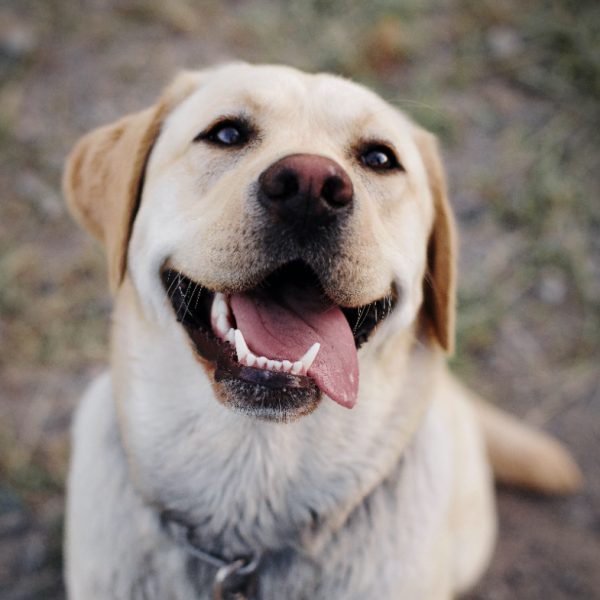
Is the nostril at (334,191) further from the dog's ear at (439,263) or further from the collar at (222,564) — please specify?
the collar at (222,564)

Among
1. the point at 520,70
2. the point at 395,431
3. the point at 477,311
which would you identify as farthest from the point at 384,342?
the point at 520,70

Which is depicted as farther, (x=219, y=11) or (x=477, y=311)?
(x=219, y=11)

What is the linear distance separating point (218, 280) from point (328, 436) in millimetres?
715

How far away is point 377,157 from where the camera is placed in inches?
82.3

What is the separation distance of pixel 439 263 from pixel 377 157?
444 millimetres

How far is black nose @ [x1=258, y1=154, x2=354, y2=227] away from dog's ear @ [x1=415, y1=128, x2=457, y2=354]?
73 centimetres

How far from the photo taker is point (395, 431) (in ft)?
7.06

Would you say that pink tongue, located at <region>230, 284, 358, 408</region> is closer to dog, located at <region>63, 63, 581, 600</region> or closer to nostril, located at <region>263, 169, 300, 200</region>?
dog, located at <region>63, 63, 581, 600</region>

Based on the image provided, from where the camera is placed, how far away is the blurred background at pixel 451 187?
3314 millimetres

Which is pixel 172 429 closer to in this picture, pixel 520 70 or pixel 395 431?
pixel 395 431

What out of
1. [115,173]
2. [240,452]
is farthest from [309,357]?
[115,173]

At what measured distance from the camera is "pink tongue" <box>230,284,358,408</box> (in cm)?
175

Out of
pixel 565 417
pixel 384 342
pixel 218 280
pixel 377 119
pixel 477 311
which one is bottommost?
pixel 565 417

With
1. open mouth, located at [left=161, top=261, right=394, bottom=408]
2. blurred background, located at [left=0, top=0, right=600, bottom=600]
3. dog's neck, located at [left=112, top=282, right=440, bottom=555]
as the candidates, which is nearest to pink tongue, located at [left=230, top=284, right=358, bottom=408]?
open mouth, located at [left=161, top=261, right=394, bottom=408]
